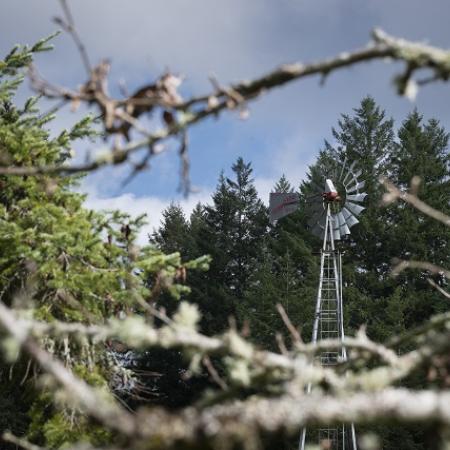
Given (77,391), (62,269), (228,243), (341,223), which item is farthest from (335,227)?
(228,243)

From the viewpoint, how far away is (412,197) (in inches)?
69.5

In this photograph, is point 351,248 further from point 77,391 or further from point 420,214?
point 77,391

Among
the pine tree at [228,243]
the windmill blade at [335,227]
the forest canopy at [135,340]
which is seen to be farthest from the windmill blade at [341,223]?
the pine tree at [228,243]

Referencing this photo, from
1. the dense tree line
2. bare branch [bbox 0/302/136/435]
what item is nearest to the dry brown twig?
bare branch [bbox 0/302/136/435]

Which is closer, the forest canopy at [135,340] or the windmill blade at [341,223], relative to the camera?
the forest canopy at [135,340]

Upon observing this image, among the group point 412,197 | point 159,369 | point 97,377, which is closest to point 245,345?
point 412,197

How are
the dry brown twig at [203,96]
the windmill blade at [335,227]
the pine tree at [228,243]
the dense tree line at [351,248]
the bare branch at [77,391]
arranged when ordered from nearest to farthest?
the bare branch at [77,391] → the dry brown twig at [203,96] → the windmill blade at [335,227] → the dense tree line at [351,248] → the pine tree at [228,243]

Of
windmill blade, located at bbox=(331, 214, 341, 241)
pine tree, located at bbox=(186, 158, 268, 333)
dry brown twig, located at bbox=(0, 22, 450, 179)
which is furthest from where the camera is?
pine tree, located at bbox=(186, 158, 268, 333)

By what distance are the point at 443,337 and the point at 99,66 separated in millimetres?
1089

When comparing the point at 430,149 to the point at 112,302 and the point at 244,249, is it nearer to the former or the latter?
the point at 244,249

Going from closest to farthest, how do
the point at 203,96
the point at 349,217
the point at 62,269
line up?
the point at 203,96
the point at 62,269
the point at 349,217

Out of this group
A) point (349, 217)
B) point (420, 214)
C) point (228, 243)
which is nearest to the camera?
point (349, 217)

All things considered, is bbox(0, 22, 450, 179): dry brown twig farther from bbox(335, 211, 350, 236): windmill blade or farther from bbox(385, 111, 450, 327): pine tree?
bbox(385, 111, 450, 327): pine tree

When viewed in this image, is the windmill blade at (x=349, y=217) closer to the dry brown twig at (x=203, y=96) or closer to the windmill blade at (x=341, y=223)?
the windmill blade at (x=341, y=223)
